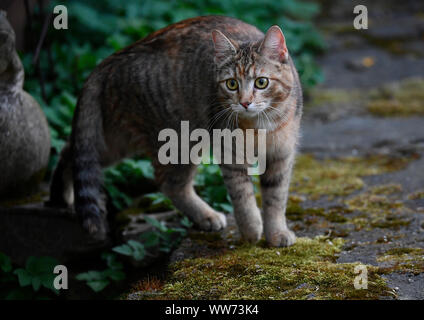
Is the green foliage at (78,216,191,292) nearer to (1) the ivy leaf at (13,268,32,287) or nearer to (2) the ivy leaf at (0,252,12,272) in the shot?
(1) the ivy leaf at (13,268,32,287)

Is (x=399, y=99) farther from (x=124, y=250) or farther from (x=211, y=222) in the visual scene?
(x=124, y=250)

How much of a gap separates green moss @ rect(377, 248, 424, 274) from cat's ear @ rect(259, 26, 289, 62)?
122cm

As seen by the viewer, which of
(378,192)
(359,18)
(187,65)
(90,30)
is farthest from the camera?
(359,18)

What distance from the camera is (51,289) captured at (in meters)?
3.56

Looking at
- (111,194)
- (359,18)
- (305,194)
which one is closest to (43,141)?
(111,194)

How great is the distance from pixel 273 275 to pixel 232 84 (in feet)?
3.48

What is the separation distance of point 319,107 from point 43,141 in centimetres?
321

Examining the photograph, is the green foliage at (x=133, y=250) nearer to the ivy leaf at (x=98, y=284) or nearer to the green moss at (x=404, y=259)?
the ivy leaf at (x=98, y=284)

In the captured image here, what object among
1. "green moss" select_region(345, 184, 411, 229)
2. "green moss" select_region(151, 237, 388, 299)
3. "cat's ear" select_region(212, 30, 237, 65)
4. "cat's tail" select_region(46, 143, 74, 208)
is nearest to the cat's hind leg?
"green moss" select_region(151, 237, 388, 299)

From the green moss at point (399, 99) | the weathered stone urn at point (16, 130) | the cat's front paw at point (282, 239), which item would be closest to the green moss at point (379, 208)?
the cat's front paw at point (282, 239)

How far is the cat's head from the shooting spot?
2.98 metres

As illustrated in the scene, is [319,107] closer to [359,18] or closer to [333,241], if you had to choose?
[359,18]

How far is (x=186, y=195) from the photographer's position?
3641 mm

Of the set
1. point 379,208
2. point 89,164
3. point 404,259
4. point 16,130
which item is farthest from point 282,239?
point 16,130
